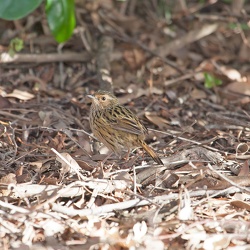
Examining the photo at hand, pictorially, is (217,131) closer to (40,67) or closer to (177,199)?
(177,199)

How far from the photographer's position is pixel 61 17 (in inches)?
309

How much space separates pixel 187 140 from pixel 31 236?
2.65m

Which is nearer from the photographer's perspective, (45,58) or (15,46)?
(15,46)

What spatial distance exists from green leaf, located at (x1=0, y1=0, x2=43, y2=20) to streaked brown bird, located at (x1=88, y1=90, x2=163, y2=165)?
134cm

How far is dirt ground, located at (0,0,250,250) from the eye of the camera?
16.5 ft

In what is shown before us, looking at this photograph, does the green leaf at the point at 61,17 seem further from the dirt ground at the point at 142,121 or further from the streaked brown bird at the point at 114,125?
the streaked brown bird at the point at 114,125

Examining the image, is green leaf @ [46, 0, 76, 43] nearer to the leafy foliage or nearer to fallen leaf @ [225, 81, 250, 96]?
the leafy foliage

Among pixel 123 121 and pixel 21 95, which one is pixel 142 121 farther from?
pixel 21 95

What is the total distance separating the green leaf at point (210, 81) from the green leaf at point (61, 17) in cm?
233

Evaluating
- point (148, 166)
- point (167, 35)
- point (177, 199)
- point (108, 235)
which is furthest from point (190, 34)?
point (108, 235)

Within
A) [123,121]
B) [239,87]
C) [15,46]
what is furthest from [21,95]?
[239,87]

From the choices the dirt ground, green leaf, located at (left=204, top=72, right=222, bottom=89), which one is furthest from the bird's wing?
green leaf, located at (left=204, top=72, right=222, bottom=89)

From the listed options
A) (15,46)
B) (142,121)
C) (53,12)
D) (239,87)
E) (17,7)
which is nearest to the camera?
(17,7)

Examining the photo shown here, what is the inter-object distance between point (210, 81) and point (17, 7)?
326cm
